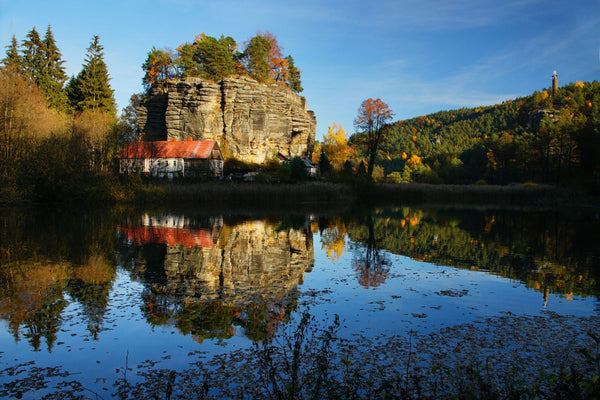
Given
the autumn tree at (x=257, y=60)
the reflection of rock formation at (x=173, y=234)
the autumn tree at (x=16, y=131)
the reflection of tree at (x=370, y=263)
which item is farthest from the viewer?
the autumn tree at (x=257, y=60)

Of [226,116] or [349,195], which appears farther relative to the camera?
[226,116]

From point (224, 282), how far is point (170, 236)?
784 centimetres

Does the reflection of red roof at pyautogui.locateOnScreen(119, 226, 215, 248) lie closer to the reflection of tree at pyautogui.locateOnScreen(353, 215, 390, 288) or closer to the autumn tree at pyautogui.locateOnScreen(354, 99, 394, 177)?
the reflection of tree at pyautogui.locateOnScreen(353, 215, 390, 288)

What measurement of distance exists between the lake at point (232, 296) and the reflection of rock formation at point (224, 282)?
0.12 ft

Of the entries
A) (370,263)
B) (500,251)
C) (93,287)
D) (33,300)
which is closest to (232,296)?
(93,287)

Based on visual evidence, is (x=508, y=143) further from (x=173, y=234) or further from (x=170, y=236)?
(x=170, y=236)

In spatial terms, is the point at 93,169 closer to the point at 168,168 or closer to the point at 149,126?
the point at 168,168

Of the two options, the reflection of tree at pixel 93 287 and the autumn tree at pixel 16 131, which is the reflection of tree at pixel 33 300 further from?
the autumn tree at pixel 16 131

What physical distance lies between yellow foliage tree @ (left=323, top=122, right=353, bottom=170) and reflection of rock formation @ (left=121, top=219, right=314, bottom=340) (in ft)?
213

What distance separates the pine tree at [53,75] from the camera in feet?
164

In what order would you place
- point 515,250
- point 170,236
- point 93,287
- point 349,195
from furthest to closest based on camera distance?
1. point 349,195
2. point 170,236
3. point 515,250
4. point 93,287

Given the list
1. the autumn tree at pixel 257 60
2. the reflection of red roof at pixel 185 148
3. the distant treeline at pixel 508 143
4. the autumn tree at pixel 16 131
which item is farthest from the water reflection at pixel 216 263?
the autumn tree at pixel 257 60

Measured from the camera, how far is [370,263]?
1133 cm

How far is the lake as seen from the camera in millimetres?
4867
